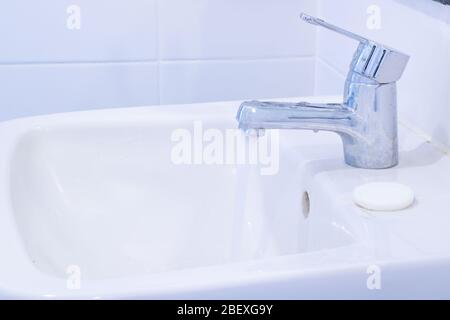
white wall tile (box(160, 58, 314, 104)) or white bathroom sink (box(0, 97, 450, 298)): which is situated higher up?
white wall tile (box(160, 58, 314, 104))

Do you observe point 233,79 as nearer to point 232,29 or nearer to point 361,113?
point 232,29

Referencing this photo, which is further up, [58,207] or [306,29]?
[306,29]

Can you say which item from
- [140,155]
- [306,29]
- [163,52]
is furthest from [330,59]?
[140,155]

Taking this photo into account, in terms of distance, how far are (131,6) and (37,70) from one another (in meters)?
0.14

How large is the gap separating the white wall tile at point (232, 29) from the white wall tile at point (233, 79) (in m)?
0.01

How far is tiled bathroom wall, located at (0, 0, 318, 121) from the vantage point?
3.05 feet

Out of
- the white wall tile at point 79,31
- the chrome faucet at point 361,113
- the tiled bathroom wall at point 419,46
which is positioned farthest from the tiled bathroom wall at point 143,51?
the chrome faucet at point 361,113

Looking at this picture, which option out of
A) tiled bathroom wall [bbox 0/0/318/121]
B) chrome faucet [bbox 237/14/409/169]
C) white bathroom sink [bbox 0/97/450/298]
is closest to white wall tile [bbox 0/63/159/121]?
tiled bathroom wall [bbox 0/0/318/121]

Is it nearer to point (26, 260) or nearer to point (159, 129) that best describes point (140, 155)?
point (159, 129)

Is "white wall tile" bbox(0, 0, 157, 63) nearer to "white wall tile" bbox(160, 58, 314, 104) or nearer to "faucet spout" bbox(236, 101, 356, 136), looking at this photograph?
"white wall tile" bbox(160, 58, 314, 104)

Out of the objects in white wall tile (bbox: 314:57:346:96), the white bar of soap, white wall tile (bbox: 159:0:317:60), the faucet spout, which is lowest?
the white bar of soap

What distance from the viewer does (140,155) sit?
0.76 meters

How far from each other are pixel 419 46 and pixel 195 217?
0.26 metres
